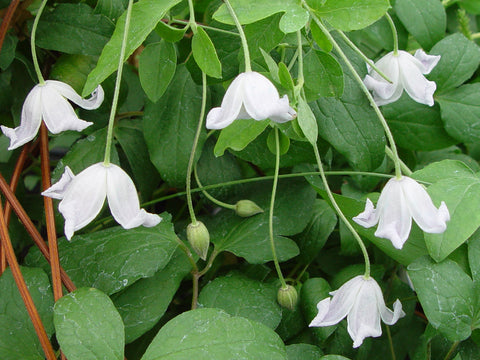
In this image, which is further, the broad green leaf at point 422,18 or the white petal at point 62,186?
the broad green leaf at point 422,18

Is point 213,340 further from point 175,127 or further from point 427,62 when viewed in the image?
point 427,62

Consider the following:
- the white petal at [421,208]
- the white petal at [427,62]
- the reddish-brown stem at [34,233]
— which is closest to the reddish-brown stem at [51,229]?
the reddish-brown stem at [34,233]

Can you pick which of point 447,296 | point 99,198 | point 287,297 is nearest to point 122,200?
point 99,198

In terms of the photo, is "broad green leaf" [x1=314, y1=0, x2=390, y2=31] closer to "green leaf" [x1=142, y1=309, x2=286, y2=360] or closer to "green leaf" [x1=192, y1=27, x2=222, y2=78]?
"green leaf" [x1=192, y1=27, x2=222, y2=78]

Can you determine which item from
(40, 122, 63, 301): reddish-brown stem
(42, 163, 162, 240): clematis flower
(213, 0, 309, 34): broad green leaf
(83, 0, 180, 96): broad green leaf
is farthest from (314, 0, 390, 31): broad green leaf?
(40, 122, 63, 301): reddish-brown stem

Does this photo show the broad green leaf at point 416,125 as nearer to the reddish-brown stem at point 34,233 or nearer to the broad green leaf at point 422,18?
the broad green leaf at point 422,18

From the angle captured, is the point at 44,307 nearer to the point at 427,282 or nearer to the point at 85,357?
the point at 85,357
